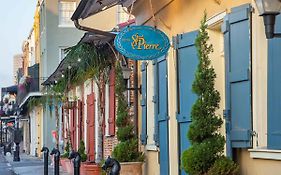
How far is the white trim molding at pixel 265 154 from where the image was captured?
677 cm

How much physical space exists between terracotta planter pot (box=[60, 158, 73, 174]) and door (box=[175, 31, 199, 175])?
10.1 m

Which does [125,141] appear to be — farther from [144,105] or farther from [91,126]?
[91,126]

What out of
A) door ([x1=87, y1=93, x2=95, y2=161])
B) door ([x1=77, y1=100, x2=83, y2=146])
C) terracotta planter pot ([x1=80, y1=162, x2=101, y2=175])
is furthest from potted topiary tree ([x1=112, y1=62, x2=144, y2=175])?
door ([x1=77, y1=100, x2=83, y2=146])

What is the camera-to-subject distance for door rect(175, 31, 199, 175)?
9544mm

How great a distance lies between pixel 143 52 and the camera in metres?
9.61

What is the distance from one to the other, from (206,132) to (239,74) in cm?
A: 79

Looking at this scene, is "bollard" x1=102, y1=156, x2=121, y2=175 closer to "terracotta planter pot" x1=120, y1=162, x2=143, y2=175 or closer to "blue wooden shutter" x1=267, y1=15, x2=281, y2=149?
"blue wooden shutter" x1=267, y1=15, x2=281, y2=149

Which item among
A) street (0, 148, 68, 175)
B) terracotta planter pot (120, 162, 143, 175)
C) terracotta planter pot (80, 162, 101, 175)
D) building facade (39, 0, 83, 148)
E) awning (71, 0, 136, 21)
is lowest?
street (0, 148, 68, 175)

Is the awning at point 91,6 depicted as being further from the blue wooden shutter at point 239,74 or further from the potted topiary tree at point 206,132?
the potted topiary tree at point 206,132

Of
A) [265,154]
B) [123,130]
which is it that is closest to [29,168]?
[123,130]

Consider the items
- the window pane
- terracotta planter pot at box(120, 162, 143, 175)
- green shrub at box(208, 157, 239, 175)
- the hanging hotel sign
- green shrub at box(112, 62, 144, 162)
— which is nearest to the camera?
green shrub at box(208, 157, 239, 175)

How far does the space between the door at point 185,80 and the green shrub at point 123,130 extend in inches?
110

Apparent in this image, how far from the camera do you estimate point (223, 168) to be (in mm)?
7398

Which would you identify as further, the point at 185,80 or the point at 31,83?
the point at 31,83
